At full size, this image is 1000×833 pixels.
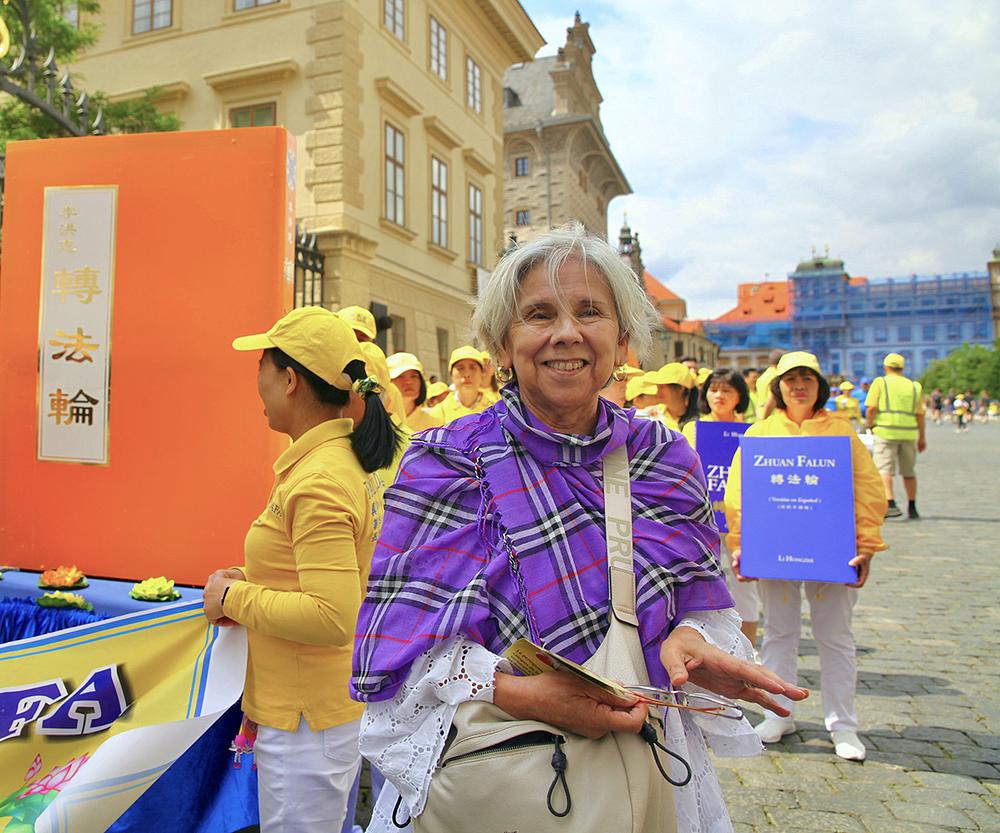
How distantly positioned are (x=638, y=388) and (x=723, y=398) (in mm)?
857

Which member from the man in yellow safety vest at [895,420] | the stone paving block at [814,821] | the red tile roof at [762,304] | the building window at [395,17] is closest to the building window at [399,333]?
the building window at [395,17]

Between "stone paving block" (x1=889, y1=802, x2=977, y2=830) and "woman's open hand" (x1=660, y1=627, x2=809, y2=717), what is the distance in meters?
2.34

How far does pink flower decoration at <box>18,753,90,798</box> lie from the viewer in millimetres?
2307

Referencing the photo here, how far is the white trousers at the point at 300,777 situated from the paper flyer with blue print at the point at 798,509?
2621 millimetres

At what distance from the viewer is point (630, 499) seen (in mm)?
1656

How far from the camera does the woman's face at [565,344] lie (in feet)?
5.55

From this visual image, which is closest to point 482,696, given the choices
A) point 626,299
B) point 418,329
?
point 626,299

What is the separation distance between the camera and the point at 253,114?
648 inches

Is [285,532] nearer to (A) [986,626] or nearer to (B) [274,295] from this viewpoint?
(B) [274,295]

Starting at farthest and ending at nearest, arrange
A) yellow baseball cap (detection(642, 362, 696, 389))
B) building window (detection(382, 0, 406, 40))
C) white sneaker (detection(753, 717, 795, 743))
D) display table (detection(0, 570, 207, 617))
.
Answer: building window (detection(382, 0, 406, 40)), yellow baseball cap (detection(642, 362, 696, 389)), white sneaker (detection(753, 717, 795, 743)), display table (detection(0, 570, 207, 617))

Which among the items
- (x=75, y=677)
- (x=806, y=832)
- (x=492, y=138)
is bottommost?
(x=806, y=832)

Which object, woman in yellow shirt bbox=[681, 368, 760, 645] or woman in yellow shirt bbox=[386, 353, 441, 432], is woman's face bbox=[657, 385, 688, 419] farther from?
woman in yellow shirt bbox=[386, 353, 441, 432]

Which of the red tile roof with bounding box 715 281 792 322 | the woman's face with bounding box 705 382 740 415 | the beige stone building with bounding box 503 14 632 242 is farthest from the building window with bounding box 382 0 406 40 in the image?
the red tile roof with bounding box 715 281 792 322

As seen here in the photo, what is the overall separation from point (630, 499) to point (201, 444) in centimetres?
223
